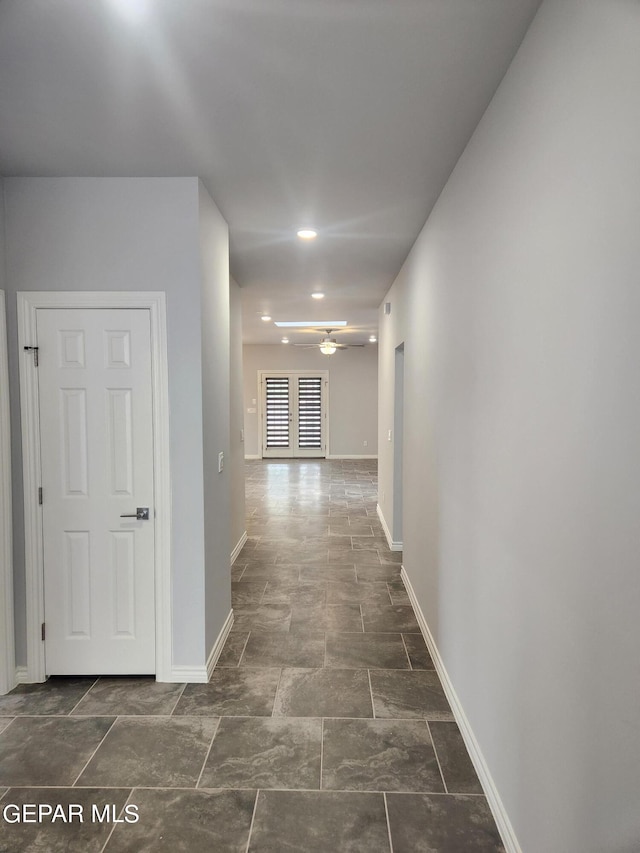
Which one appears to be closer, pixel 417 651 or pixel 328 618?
pixel 417 651

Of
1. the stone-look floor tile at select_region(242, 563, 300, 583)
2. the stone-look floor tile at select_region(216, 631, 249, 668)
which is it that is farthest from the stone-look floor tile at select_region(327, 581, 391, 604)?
the stone-look floor tile at select_region(216, 631, 249, 668)

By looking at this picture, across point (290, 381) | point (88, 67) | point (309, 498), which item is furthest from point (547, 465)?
point (290, 381)

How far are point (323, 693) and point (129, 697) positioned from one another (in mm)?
1016

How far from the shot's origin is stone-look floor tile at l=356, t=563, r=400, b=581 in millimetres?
4480

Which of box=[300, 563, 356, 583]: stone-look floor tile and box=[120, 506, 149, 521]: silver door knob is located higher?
box=[120, 506, 149, 521]: silver door knob

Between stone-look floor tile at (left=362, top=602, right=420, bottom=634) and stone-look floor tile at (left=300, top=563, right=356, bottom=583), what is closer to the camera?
stone-look floor tile at (left=362, top=602, right=420, bottom=634)

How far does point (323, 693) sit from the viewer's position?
2707mm

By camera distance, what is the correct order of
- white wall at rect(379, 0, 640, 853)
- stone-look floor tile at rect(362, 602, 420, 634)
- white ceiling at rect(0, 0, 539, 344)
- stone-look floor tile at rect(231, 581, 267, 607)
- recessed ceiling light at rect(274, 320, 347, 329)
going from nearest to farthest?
white wall at rect(379, 0, 640, 853) → white ceiling at rect(0, 0, 539, 344) → stone-look floor tile at rect(362, 602, 420, 634) → stone-look floor tile at rect(231, 581, 267, 607) → recessed ceiling light at rect(274, 320, 347, 329)

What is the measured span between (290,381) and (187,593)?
31.1 ft

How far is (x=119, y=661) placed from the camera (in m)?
2.83

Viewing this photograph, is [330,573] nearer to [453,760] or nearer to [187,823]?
[453,760]

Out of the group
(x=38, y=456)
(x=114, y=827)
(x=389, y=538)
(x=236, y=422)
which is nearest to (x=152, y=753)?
(x=114, y=827)

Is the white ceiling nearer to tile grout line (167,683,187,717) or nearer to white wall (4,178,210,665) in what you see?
white wall (4,178,210,665)

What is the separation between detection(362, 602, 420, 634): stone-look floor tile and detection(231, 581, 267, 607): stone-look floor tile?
33.6 inches
